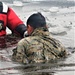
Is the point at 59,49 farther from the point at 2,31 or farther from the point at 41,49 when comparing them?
the point at 2,31

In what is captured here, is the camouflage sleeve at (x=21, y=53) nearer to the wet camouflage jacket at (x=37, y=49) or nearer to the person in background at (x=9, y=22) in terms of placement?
the wet camouflage jacket at (x=37, y=49)

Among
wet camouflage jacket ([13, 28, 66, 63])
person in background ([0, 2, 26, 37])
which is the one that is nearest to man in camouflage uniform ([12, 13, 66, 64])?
wet camouflage jacket ([13, 28, 66, 63])

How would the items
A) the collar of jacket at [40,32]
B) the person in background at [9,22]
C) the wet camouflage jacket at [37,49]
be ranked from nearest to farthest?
1. the wet camouflage jacket at [37,49]
2. the collar of jacket at [40,32]
3. the person in background at [9,22]

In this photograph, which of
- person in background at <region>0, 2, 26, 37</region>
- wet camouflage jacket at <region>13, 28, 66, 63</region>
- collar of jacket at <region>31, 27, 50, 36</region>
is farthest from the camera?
person in background at <region>0, 2, 26, 37</region>

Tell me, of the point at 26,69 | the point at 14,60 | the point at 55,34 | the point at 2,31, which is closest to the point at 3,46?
the point at 2,31

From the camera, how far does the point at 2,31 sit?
7719 mm

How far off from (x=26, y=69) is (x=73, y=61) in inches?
39.8

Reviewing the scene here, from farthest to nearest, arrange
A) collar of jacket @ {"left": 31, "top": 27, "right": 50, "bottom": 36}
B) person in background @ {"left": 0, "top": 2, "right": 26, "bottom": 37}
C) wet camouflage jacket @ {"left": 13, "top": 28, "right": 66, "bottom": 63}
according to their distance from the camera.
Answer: person in background @ {"left": 0, "top": 2, "right": 26, "bottom": 37}, collar of jacket @ {"left": 31, "top": 27, "right": 50, "bottom": 36}, wet camouflage jacket @ {"left": 13, "top": 28, "right": 66, "bottom": 63}

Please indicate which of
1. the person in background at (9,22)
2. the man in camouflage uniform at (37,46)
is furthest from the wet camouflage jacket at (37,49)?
the person in background at (9,22)

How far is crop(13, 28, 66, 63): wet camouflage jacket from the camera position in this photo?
17.8 ft

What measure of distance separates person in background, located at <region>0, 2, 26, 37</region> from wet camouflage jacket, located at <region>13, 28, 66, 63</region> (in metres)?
2.14

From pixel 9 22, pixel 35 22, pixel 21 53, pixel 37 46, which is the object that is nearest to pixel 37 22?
pixel 35 22

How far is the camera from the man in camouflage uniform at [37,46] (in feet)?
17.8

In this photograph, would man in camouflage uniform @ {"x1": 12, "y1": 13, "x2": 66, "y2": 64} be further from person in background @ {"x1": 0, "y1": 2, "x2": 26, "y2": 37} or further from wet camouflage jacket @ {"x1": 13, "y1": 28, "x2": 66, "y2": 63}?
person in background @ {"x1": 0, "y1": 2, "x2": 26, "y2": 37}
